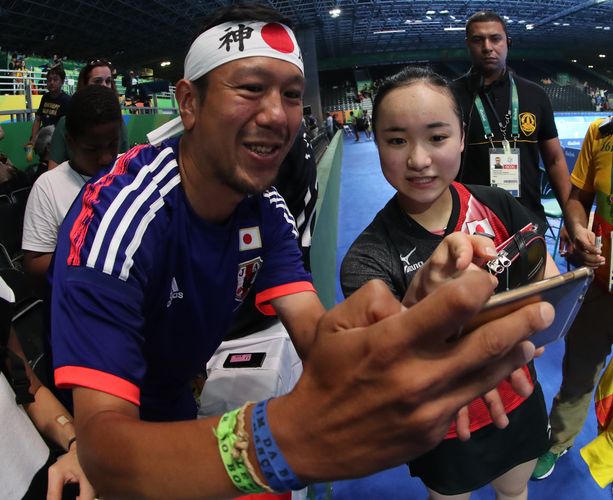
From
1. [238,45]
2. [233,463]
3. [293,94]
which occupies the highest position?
[238,45]

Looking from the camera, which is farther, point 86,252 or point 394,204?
point 394,204

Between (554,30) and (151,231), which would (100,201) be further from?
(554,30)

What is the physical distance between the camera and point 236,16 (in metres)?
1.04

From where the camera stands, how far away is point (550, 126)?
7.19 feet

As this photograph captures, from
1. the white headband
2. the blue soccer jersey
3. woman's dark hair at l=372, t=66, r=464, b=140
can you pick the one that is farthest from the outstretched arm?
woman's dark hair at l=372, t=66, r=464, b=140

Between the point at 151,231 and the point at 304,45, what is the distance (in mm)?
22822

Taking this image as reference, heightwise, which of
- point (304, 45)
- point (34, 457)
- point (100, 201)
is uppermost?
point (304, 45)

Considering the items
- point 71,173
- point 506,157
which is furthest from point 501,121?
point 71,173

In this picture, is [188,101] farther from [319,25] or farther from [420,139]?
[319,25]

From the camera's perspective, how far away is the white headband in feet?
3.20

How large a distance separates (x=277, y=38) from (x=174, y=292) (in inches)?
25.6

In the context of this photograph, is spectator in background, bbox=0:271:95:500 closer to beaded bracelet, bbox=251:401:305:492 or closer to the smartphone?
beaded bracelet, bbox=251:401:305:492

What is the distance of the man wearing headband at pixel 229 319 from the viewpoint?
0.42m

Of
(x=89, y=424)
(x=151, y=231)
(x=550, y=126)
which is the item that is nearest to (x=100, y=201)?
(x=151, y=231)
